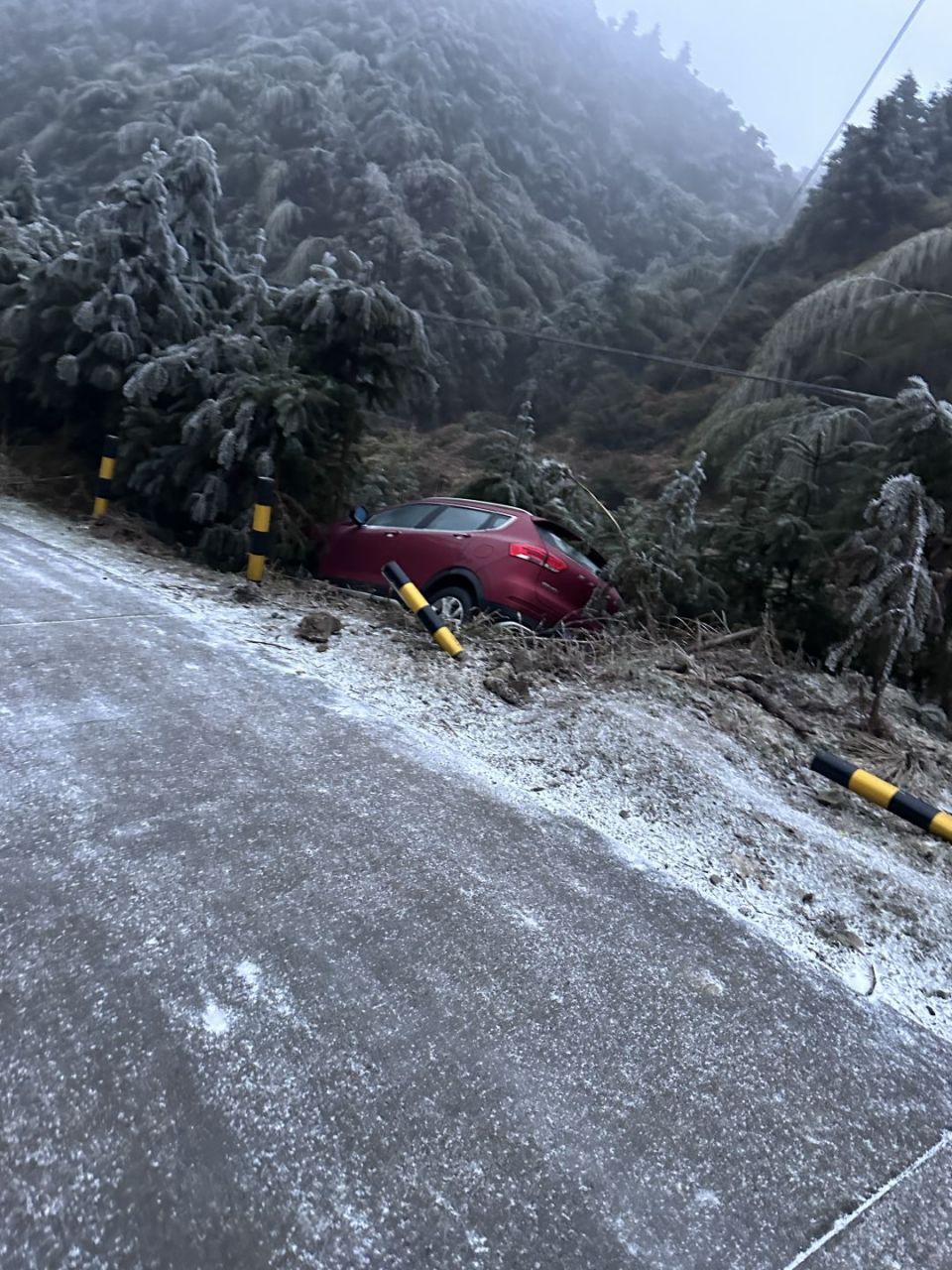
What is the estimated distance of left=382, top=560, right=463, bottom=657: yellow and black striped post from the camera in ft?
21.2

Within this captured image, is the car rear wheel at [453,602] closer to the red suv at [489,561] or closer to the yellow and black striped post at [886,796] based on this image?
the red suv at [489,561]

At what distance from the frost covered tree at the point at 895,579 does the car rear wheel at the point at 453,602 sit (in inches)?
107

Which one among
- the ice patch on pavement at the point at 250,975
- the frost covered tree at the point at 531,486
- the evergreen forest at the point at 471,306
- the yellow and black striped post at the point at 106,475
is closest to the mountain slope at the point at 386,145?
the evergreen forest at the point at 471,306

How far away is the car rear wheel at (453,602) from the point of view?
7793mm

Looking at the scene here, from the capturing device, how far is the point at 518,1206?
227 cm

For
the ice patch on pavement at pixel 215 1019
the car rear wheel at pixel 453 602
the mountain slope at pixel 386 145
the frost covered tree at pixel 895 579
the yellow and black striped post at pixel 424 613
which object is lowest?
the car rear wheel at pixel 453 602

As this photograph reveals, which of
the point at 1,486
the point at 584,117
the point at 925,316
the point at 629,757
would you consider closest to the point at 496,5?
the point at 584,117

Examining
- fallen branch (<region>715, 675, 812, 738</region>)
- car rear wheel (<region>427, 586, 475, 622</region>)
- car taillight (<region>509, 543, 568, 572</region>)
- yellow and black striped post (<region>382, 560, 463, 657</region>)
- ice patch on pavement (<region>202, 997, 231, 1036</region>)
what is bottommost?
car rear wheel (<region>427, 586, 475, 622</region>)

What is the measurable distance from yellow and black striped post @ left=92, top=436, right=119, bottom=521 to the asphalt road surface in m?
6.52

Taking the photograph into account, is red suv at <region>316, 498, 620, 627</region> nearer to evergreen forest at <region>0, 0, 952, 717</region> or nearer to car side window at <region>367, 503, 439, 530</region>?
car side window at <region>367, 503, 439, 530</region>

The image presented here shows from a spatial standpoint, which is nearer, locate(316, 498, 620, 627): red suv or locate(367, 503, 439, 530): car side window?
locate(316, 498, 620, 627): red suv

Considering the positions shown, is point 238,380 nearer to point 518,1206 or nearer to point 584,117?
point 518,1206

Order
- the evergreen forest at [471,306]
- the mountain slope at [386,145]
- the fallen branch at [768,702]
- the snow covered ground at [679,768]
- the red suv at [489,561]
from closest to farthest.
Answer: the snow covered ground at [679,768]
the fallen branch at [768,702]
the red suv at [489,561]
the evergreen forest at [471,306]
the mountain slope at [386,145]

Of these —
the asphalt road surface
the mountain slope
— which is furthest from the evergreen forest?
the asphalt road surface
